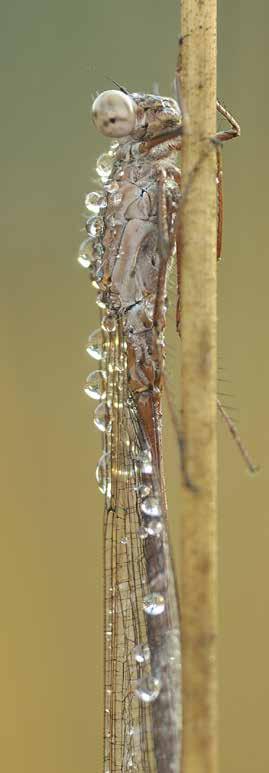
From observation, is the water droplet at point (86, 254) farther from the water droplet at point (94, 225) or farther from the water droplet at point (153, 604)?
the water droplet at point (153, 604)

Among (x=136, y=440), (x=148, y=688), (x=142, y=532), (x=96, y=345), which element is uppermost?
(x=96, y=345)

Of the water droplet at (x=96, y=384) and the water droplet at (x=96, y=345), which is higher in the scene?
the water droplet at (x=96, y=345)

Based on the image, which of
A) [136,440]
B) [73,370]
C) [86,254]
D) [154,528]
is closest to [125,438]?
[136,440]

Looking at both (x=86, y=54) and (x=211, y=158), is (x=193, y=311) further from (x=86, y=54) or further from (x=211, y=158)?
(x=86, y=54)

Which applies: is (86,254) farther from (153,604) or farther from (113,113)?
(153,604)

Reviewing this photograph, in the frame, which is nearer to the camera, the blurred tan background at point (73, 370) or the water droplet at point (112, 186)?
the water droplet at point (112, 186)

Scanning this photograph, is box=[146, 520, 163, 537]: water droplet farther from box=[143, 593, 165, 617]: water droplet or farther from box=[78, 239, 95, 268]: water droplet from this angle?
box=[78, 239, 95, 268]: water droplet

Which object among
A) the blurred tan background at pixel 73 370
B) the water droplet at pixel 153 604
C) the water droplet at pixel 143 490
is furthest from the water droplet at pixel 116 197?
the blurred tan background at pixel 73 370
